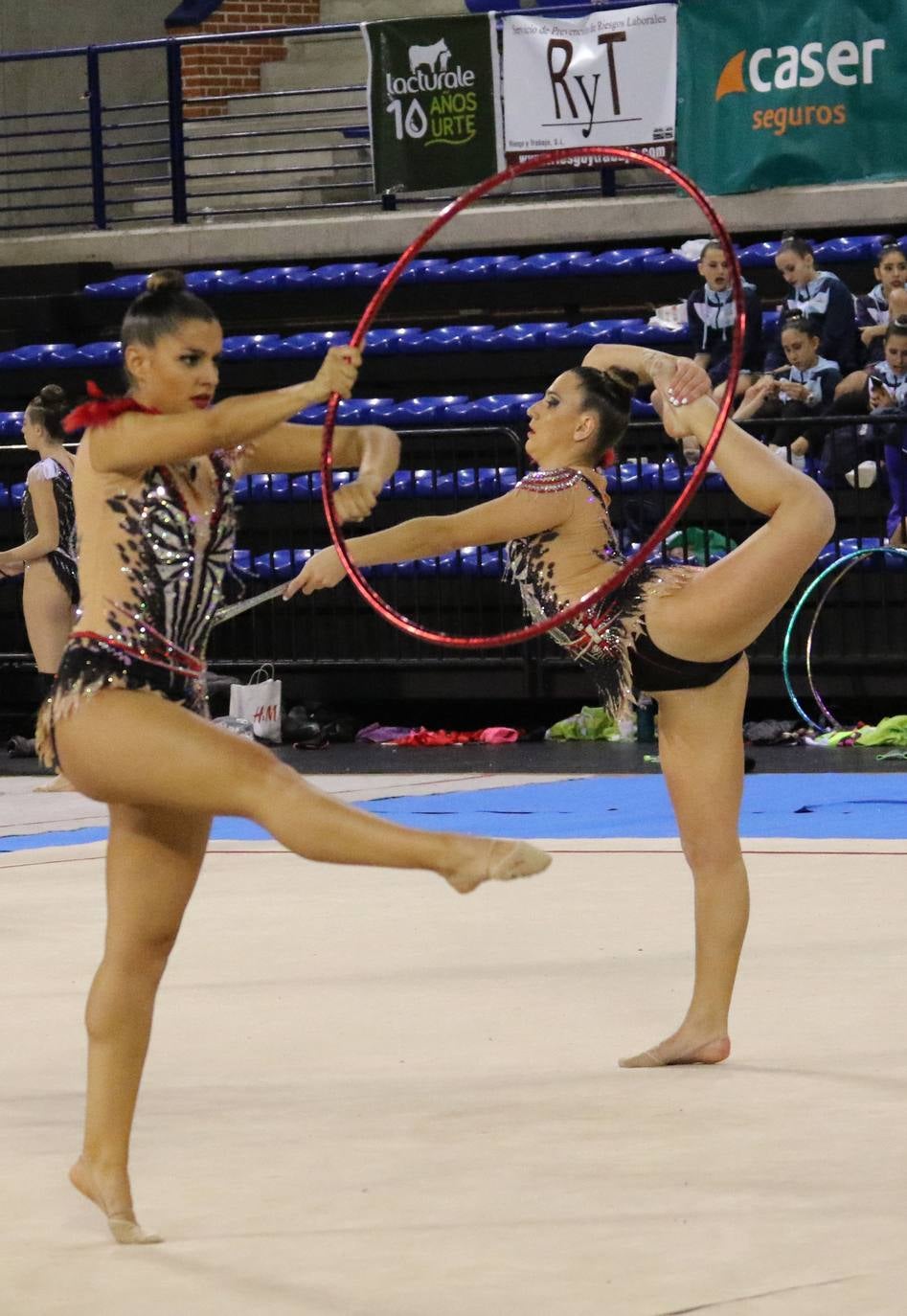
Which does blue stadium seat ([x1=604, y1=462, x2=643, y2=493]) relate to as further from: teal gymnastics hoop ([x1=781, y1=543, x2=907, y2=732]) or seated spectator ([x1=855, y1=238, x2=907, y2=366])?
seated spectator ([x1=855, y1=238, x2=907, y2=366])

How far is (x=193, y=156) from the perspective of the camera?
51.6 feet

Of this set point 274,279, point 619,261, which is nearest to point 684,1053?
point 619,261

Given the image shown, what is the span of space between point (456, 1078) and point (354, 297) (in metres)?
10.8

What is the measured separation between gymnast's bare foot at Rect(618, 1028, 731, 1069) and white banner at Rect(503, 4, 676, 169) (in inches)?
359


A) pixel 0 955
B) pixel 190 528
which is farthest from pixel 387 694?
pixel 190 528

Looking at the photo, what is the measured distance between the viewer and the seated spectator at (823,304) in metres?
11.3

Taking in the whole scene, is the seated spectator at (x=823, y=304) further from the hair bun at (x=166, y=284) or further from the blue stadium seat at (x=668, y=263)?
the hair bun at (x=166, y=284)

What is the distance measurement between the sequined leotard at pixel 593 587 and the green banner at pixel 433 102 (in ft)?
30.2

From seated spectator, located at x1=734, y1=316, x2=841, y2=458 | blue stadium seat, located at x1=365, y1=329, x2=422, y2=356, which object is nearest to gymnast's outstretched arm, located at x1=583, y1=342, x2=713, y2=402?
seated spectator, located at x1=734, y1=316, x2=841, y2=458

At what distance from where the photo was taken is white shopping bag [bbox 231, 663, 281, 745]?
37.5ft

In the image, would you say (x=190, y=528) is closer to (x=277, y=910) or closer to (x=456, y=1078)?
(x=456, y=1078)

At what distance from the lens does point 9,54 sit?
15711 millimetres

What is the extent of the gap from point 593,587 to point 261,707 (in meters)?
7.06

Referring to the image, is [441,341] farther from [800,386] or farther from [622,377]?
[622,377]
